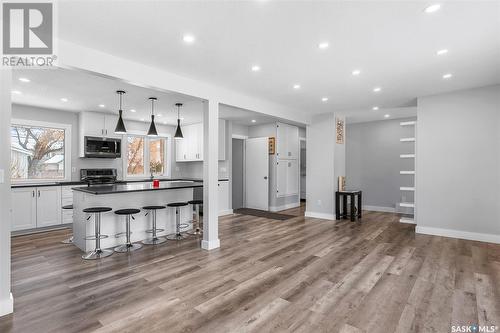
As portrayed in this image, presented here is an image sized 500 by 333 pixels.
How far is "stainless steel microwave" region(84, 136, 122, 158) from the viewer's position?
5.95m

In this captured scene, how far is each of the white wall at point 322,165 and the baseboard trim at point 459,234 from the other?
6.43 feet

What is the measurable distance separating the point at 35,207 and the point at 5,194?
352 cm

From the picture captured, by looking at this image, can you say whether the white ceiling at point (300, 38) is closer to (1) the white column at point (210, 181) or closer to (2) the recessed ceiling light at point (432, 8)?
(2) the recessed ceiling light at point (432, 8)

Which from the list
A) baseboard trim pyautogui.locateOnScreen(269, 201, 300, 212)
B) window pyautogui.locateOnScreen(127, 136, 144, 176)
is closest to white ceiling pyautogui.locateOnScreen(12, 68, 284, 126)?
window pyautogui.locateOnScreen(127, 136, 144, 176)

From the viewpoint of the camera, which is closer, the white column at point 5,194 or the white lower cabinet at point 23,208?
the white column at point 5,194

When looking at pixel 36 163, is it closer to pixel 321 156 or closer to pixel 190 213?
pixel 190 213

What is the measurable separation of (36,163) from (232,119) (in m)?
4.68

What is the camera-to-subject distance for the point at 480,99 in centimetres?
443

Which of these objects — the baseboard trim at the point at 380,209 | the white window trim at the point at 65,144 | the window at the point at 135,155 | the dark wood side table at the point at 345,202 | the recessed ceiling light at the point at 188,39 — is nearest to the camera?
the recessed ceiling light at the point at 188,39

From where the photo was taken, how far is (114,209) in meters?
4.19

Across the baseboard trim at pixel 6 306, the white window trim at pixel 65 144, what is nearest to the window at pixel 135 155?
the white window trim at pixel 65 144

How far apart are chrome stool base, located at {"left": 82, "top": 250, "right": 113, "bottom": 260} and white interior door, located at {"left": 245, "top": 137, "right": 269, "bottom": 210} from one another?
15.0 feet

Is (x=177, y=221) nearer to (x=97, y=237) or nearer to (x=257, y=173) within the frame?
(x=97, y=237)

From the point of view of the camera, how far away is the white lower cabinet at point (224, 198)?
689 centimetres
